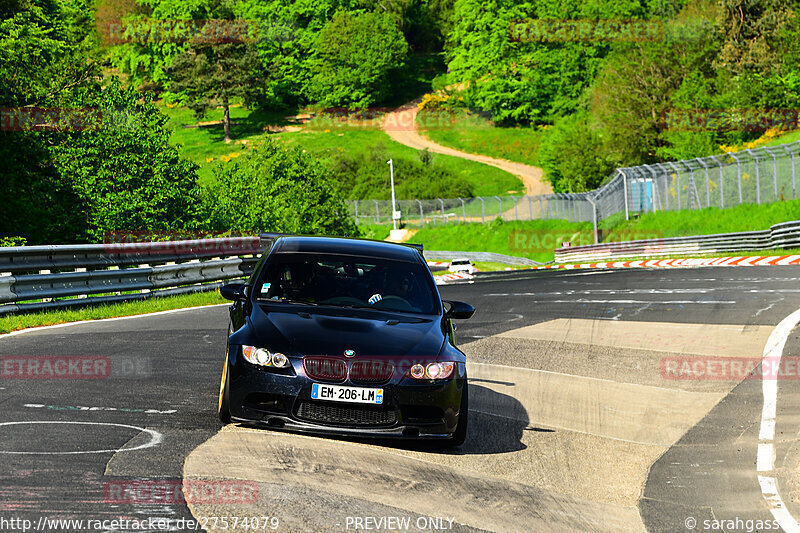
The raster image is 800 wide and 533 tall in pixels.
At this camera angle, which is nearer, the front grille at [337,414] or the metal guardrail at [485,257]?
the front grille at [337,414]

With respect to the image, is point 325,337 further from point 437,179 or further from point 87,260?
point 437,179

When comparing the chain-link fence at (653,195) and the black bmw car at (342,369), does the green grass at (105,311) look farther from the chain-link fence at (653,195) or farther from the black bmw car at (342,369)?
the chain-link fence at (653,195)

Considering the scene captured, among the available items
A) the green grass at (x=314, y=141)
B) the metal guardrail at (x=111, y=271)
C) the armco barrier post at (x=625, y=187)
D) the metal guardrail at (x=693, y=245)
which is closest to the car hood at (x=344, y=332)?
the metal guardrail at (x=111, y=271)

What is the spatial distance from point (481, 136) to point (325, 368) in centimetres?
10284

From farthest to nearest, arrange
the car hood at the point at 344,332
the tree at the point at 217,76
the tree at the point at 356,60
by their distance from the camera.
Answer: the tree at the point at 356,60
the tree at the point at 217,76
the car hood at the point at 344,332

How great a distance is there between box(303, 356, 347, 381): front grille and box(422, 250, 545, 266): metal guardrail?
163ft

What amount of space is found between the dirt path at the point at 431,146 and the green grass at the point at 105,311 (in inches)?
2762

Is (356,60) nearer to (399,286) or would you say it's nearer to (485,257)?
(485,257)

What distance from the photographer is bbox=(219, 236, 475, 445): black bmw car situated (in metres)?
6.71

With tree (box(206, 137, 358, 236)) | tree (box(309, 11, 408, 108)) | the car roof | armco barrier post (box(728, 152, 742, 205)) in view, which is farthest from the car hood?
tree (box(309, 11, 408, 108))

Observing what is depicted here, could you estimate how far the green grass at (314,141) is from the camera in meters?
92.2

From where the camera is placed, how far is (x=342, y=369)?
672 centimetres
